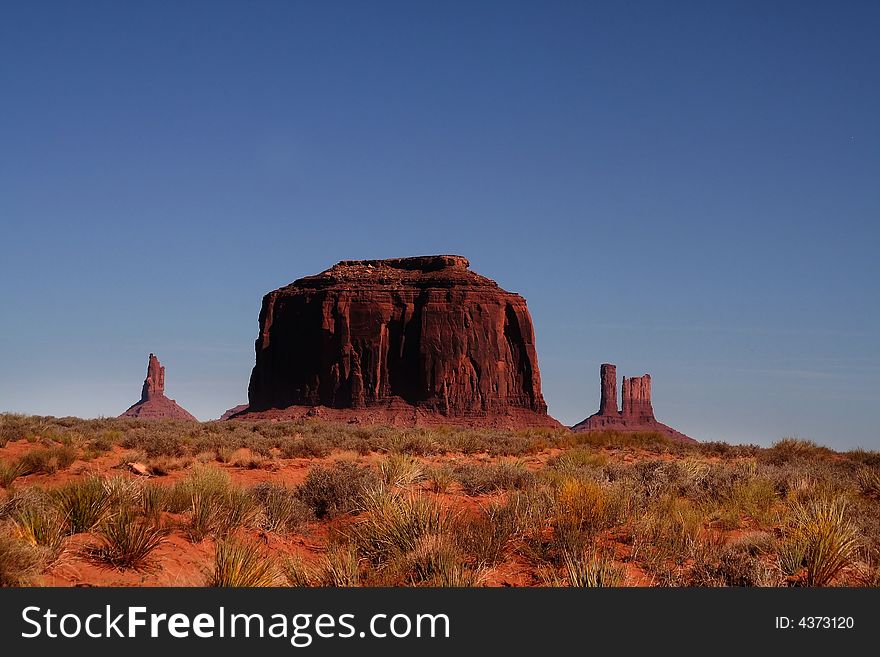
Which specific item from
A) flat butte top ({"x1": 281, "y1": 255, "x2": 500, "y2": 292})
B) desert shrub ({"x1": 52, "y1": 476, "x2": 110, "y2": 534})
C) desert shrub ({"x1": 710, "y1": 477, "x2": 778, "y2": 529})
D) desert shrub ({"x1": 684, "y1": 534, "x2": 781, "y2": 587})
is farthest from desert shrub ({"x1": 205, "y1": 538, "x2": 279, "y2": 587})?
flat butte top ({"x1": 281, "y1": 255, "x2": 500, "y2": 292})

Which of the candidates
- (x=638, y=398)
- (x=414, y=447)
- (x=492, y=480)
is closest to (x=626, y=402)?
(x=638, y=398)

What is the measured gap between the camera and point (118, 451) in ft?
65.5

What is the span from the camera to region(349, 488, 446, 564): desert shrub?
705 cm

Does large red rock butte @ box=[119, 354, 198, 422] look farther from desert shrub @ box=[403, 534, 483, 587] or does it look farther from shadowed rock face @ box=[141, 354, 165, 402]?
desert shrub @ box=[403, 534, 483, 587]

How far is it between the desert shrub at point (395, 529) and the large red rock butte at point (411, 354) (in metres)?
65.6

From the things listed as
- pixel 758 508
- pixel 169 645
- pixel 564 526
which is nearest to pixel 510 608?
pixel 169 645

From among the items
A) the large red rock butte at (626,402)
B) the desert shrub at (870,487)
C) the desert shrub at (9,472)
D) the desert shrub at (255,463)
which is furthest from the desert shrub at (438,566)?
the large red rock butte at (626,402)

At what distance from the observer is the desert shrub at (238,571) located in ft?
18.6

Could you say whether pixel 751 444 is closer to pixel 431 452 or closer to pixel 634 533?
pixel 431 452

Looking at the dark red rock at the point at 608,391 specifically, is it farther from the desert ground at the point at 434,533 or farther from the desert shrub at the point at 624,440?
the desert ground at the point at 434,533

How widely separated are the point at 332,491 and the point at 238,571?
14.4 feet

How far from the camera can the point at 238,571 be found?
224 inches

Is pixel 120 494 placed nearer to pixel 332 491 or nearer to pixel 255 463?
pixel 332 491

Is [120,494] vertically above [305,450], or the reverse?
[305,450]
